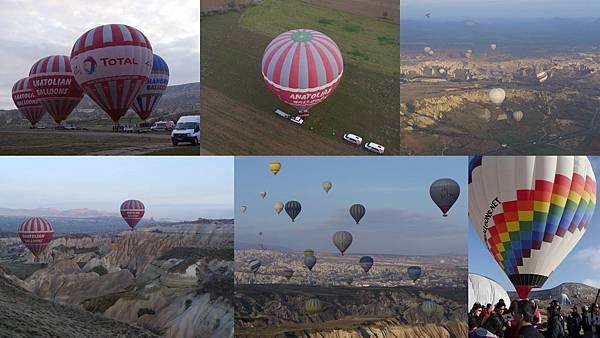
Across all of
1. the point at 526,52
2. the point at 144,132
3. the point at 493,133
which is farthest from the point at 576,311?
the point at 144,132

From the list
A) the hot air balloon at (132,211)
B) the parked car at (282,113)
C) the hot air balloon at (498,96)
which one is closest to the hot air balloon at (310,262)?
the parked car at (282,113)

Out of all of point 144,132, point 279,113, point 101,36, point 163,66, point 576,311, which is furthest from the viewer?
point 144,132

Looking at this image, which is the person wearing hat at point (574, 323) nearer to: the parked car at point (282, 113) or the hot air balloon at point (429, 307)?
the hot air balloon at point (429, 307)

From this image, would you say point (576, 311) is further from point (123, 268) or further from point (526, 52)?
point (123, 268)

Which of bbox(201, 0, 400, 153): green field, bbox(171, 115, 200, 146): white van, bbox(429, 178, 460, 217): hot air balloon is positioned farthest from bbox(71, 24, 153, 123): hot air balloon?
bbox(429, 178, 460, 217): hot air balloon

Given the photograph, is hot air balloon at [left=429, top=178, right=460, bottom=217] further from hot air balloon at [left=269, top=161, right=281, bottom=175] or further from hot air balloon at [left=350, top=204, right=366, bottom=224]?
hot air balloon at [left=269, top=161, right=281, bottom=175]

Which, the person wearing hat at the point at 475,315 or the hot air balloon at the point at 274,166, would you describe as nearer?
the person wearing hat at the point at 475,315

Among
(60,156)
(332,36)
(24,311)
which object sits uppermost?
(332,36)
